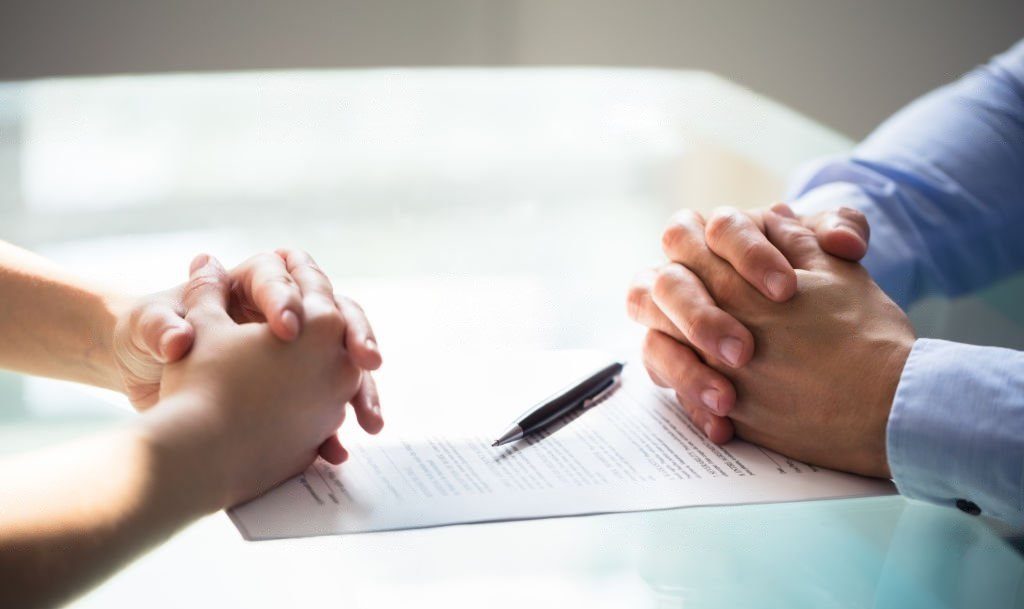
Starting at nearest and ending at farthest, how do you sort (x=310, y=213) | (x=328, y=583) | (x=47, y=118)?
(x=328, y=583) → (x=310, y=213) → (x=47, y=118)

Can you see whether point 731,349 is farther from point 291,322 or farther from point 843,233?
point 291,322

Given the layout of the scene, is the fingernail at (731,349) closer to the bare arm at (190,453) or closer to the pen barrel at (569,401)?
the pen barrel at (569,401)

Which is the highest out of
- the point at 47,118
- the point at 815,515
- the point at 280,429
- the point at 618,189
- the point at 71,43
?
the point at 71,43

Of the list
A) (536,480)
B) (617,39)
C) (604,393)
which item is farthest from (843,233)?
(617,39)

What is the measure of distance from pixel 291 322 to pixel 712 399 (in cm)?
34

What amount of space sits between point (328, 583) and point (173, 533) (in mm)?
100

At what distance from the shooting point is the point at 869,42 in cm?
284

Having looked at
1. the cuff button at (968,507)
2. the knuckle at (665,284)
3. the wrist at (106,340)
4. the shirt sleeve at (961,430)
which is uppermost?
the wrist at (106,340)

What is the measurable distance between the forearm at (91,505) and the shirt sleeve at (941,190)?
2.46 feet

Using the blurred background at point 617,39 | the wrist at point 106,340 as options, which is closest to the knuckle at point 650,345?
the wrist at point 106,340

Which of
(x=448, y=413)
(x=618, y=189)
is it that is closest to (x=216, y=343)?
(x=448, y=413)

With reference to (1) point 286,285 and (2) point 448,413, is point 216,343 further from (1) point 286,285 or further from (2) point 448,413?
(2) point 448,413

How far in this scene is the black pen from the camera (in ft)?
2.63

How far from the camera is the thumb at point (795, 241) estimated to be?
0.92 meters
